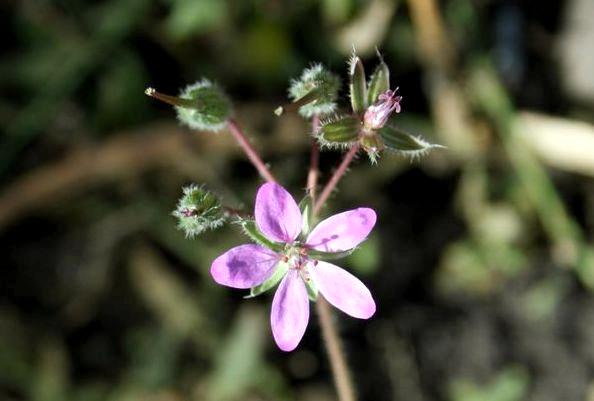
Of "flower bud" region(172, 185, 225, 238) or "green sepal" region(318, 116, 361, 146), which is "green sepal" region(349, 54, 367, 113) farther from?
"flower bud" region(172, 185, 225, 238)

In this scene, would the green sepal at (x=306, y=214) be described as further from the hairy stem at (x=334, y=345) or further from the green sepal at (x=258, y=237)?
the hairy stem at (x=334, y=345)

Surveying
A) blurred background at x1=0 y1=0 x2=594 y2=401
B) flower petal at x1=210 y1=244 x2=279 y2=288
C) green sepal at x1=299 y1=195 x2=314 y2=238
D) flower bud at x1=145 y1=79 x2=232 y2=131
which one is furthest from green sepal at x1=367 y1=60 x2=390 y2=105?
blurred background at x1=0 y1=0 x2=594 y2=401

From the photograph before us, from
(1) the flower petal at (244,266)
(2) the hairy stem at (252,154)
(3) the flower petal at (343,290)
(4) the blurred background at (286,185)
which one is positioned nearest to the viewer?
(1) the flower petal at (244,266)

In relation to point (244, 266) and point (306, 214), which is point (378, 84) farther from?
point (244, 266)

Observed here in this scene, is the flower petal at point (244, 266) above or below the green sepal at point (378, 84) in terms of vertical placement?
below

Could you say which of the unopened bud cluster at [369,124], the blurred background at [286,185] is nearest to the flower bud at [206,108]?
the unopened bud cluster at [369,124]

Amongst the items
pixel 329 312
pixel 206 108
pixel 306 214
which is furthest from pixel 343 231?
pixel 206 108

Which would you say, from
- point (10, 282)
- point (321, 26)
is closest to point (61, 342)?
point (10, 282)
